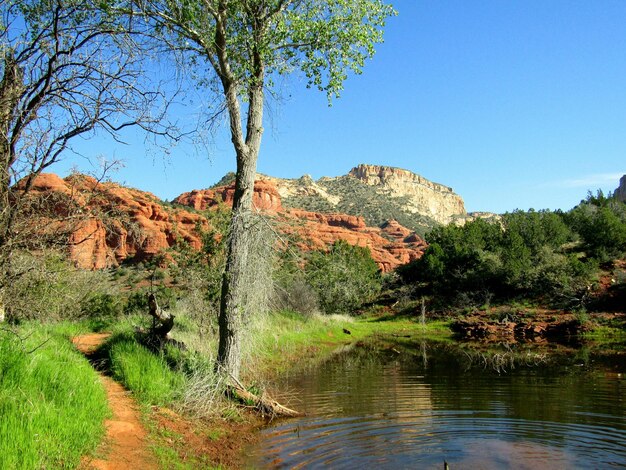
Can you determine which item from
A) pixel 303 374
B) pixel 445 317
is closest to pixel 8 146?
pixel 303 374

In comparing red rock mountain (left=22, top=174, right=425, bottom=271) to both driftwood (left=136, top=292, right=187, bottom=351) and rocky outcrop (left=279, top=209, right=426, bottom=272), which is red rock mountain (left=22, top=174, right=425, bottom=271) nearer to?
driftwood (left=136, top=292, right=187, bottom=351)

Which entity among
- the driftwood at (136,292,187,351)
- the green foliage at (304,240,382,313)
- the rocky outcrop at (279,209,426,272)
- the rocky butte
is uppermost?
the rocky butte

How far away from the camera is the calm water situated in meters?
7.73

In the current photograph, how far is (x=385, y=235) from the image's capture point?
117500 mm

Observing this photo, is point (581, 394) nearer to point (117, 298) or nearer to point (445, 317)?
point (117, 298)

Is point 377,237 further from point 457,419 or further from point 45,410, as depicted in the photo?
point 45,410

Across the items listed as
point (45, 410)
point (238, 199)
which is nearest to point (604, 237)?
point (238, 199)

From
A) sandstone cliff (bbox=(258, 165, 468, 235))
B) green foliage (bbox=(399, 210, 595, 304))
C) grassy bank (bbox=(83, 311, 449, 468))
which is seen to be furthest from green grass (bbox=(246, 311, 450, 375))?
sandstone cliff (bbox=(258, 165, 468, 235))

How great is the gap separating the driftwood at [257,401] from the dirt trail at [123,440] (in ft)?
7.13

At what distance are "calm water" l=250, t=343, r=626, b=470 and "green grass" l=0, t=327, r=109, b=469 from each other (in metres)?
2.69

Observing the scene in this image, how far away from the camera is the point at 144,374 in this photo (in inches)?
366

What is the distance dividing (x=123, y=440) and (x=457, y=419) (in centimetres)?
658

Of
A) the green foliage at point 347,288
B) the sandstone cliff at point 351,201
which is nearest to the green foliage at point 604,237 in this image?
the green foliage at point 347,288

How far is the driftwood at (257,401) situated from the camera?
10141 mm
